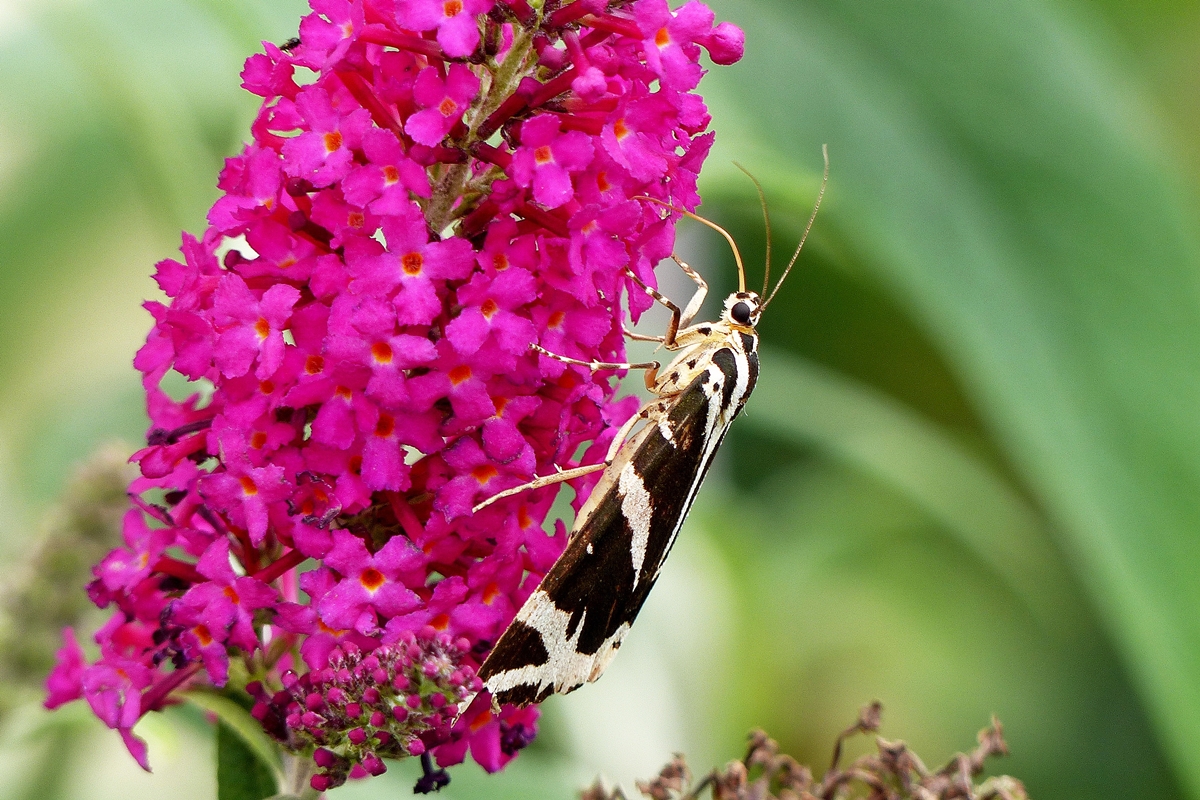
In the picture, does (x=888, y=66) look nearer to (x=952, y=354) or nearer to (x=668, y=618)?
(x=952, y=354)

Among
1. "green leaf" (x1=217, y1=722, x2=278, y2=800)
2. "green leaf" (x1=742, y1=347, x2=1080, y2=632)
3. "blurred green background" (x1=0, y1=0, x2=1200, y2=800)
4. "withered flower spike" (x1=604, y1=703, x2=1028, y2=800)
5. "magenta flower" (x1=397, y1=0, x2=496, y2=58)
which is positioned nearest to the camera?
"magenta flower" (x1=397, y1=0, x2=496, y2=58)

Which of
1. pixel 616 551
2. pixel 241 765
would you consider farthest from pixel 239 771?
pixel 616 551

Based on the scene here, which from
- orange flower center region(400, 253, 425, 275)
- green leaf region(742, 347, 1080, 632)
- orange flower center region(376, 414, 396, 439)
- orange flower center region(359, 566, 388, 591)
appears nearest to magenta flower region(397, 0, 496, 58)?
orange flower center region(400, 253, 425, 275)

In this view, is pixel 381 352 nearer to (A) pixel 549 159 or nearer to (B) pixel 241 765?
(A) pixel 549 159

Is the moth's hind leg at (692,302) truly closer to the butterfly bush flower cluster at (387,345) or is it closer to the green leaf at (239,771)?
the butterfly bush flower cluster at (387,345)

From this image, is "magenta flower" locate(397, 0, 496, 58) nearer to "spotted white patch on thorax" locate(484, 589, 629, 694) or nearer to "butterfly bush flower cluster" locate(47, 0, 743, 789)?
"butterfly bush flower cluster" locate(47, 0, 743, 789)

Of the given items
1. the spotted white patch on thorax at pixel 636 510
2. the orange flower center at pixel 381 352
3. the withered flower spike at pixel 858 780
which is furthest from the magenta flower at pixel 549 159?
the withered flower spike at pixel 858 780

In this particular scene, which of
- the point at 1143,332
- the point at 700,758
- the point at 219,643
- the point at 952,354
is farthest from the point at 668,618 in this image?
the point at 219,643
